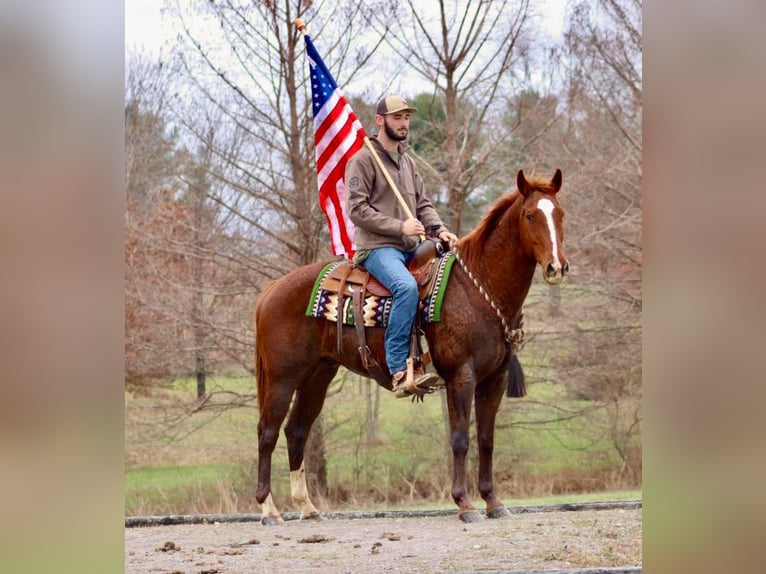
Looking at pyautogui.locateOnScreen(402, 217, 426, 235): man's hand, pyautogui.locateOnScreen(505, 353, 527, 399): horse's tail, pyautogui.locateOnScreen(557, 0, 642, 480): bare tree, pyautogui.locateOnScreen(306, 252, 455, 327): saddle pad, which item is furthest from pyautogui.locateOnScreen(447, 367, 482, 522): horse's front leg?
pyautogui.locateOnScreen(557, 0, 642, 480): bare tree

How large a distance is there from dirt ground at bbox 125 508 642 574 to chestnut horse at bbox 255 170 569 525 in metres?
0.30

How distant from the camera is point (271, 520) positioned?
6.50 metres

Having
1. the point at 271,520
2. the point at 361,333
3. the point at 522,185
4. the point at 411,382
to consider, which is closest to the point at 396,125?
the point at 522,185

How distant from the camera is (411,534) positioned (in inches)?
233

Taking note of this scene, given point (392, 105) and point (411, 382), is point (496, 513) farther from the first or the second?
point (392, 105)

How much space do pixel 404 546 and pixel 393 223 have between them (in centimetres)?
182

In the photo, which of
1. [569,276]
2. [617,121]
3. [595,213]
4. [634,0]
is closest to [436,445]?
[569,276]

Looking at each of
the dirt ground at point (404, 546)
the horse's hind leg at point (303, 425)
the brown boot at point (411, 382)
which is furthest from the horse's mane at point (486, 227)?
the dirt ground at point (404, 546)

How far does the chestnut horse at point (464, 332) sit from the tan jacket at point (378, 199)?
0.39 meters

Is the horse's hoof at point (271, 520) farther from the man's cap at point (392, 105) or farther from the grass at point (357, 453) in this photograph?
the grass at point (357, 453)

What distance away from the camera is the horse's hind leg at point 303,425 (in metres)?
6.50

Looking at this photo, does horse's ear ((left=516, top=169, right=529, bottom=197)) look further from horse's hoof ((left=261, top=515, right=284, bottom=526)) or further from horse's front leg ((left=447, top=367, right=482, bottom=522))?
horse's hoof ((left=261, top=515, right=284, bottom=526))

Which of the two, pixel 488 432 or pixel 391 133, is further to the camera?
pixel 488 432
